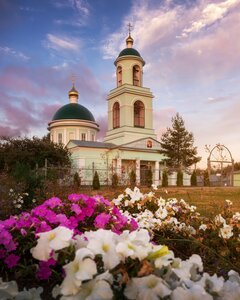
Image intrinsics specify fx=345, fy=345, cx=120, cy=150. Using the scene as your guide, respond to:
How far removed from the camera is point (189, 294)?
1.11 meters

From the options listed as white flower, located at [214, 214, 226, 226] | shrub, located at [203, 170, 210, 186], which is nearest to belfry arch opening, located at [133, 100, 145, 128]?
shrub, located at [203, 170, 210, 186]

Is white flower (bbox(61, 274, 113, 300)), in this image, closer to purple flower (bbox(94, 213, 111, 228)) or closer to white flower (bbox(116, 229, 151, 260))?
white flower (bbox(116, 229, 151, 260))

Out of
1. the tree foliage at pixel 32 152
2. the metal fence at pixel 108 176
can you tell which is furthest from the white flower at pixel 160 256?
the tree foliage at pixel 32 152

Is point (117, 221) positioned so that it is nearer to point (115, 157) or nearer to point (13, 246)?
point (13, 246)

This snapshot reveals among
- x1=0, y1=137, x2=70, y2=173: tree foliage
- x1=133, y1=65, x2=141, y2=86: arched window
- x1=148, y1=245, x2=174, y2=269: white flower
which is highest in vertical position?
x1=133, y1=65, x2=141, y2=86: arched window

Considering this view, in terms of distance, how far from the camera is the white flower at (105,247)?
4.00 feet

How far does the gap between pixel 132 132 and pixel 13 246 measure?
3840cm

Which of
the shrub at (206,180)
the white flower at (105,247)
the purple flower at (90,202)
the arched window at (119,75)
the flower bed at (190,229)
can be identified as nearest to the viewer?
the white flower at (105,247)

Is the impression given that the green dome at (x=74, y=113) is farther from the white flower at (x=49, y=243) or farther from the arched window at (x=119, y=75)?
the white flower at (x=49, y=243)

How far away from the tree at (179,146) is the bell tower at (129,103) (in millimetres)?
4704

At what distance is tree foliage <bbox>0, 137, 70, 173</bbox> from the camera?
3334 centimetres

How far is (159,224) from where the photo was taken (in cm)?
468

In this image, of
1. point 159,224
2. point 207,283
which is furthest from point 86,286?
point 159,224

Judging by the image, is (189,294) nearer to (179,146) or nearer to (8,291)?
(8,291)
